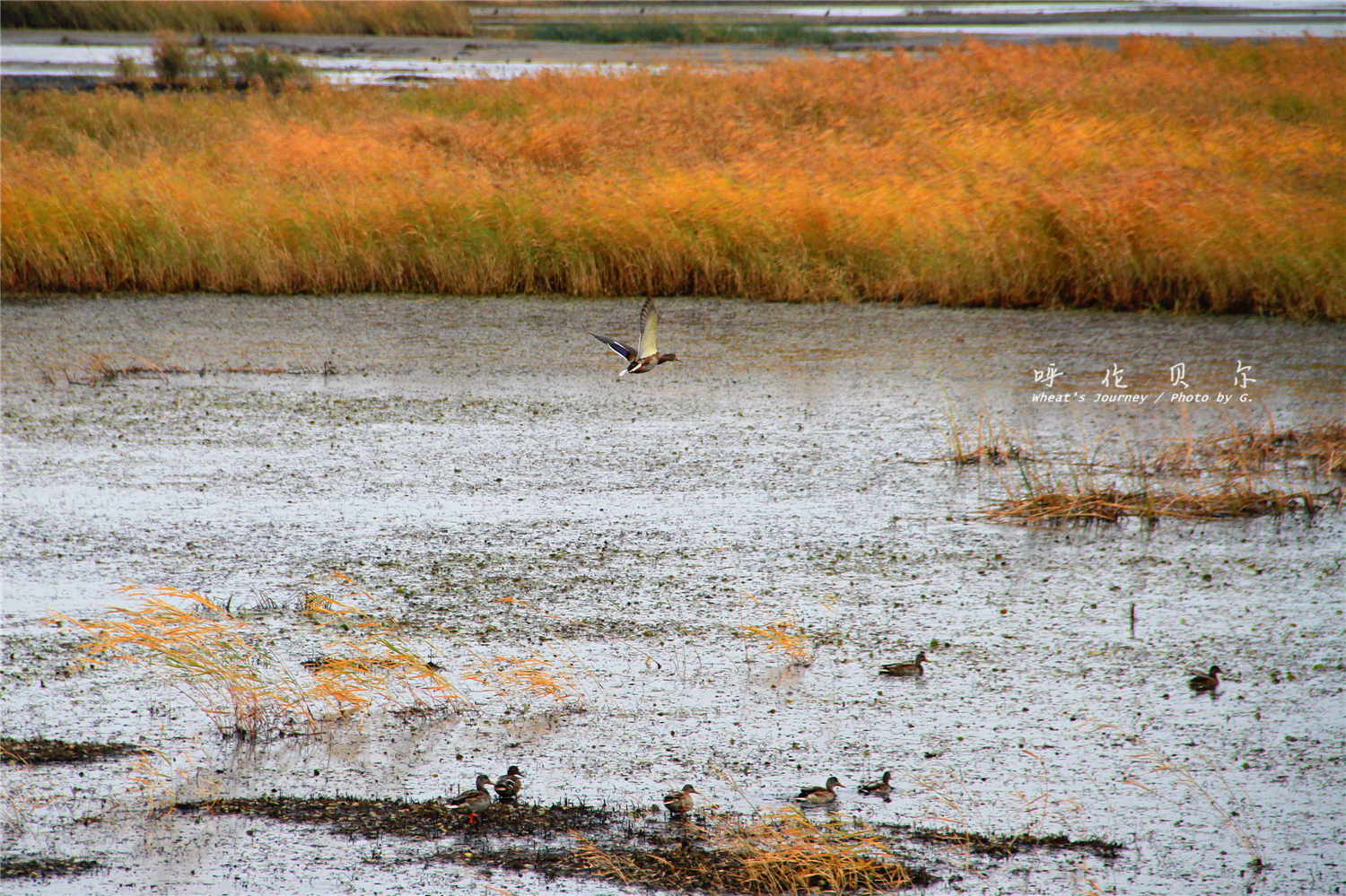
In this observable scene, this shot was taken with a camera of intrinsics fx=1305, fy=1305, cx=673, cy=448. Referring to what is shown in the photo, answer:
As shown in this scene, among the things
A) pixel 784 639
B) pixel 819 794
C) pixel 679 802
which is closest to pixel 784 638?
pixel 784 639

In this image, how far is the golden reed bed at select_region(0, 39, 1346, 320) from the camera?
12492 mm

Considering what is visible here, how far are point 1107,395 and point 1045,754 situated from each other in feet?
18.5

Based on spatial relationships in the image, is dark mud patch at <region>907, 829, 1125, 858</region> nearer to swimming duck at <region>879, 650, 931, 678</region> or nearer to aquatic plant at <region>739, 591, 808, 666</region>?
swimming duck at <region>879, 650, 931, 678</region>

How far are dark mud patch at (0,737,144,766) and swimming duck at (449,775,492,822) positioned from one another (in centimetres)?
132

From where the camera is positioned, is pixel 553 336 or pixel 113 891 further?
pixel 553 336

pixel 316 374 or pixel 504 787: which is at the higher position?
pixel 316 374

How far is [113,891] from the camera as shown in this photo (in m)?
3.86

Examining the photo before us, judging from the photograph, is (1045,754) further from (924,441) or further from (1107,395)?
(1107,395)

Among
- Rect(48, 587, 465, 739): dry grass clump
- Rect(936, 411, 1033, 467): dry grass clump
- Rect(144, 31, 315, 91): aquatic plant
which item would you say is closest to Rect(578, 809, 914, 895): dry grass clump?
Rect(48, 587, 465, 739): dry grass clump

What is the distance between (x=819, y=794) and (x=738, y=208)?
32.7ft

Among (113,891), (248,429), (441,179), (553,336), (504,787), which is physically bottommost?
(113,891)

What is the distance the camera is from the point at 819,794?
4227 mm

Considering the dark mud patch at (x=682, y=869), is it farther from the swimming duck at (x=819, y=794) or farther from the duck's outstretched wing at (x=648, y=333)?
the duck's outstretched wing at (x=648, y=333)

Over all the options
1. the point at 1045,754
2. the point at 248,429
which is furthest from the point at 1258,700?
the point at 248,429
